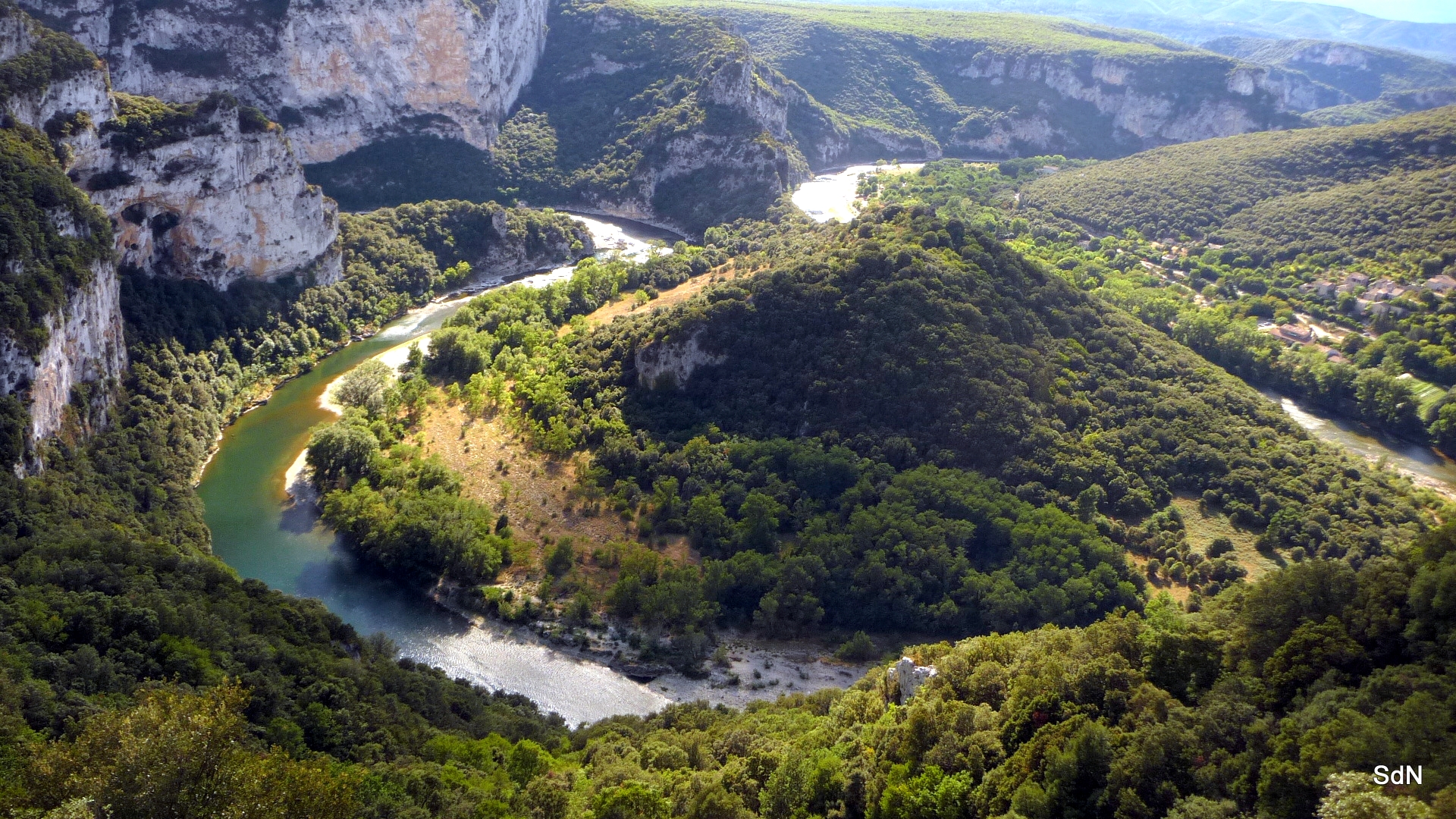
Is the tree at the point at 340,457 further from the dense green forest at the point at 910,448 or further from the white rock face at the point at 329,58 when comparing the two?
the white rock face at the point at 329,58

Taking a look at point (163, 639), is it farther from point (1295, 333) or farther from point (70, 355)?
point (1295, 333)

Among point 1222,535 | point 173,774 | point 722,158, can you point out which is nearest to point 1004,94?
point 722,158

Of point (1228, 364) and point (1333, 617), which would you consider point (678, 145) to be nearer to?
point (1228, 364)

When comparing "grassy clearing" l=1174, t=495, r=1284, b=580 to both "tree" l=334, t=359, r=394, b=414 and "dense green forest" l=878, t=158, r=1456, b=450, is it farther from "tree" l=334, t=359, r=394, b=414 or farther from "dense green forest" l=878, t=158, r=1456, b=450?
"tree" l=334, t=359, r=394, b=414

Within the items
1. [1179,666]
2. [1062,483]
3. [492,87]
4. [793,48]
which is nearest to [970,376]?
[1062,483]

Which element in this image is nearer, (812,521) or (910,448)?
(812,521)

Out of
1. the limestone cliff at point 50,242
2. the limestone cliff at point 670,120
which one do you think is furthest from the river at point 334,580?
the limestone cliff at point 670,120

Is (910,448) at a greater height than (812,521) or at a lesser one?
greater
